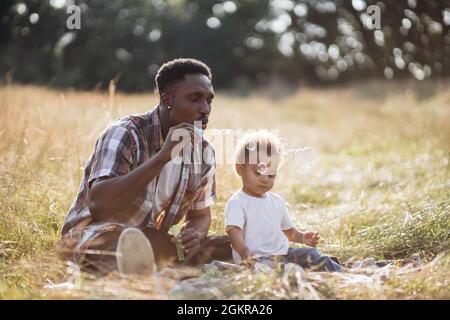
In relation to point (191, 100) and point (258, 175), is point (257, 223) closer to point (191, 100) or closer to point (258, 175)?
point (258, 175)

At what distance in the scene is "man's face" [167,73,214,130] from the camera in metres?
2.85

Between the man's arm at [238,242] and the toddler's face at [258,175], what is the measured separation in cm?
24

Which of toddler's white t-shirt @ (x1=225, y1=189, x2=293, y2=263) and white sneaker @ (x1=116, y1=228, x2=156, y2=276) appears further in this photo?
toddler's white t-shirt @ (x1=225, y1=189, x2=293, y2=263)

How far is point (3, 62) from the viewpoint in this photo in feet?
59.8

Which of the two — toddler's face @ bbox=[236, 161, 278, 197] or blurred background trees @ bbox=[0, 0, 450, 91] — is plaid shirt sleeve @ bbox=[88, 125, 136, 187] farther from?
blurred background trees @ bbox=[0, 0, 450, 91]

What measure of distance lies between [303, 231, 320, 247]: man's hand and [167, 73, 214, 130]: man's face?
0.75 meters

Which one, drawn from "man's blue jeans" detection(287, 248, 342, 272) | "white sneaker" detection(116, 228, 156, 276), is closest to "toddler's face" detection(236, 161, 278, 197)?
"man's blue jeans" detection(287, 248, 342, 272)

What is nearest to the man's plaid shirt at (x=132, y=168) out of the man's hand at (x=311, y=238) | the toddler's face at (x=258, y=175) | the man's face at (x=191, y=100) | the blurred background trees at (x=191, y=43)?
the man's face at (x=191, y=100)

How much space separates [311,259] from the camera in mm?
2863
